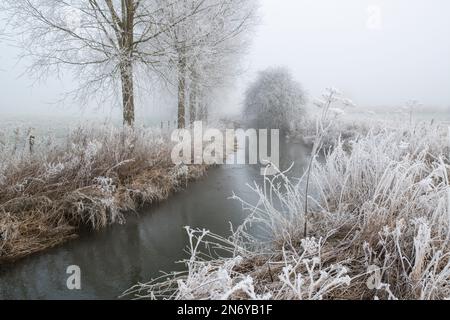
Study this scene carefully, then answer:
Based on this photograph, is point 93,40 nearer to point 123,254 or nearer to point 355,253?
point 123,254

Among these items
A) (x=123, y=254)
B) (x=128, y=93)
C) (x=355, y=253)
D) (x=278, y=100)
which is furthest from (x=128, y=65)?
(x=278, y=100)

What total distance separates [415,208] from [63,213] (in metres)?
4.40

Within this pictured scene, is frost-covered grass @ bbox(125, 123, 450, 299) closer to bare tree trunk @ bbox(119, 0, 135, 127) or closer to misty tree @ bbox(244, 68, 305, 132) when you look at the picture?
bare tree trunk @ bbox(119, 0, 135, 127)

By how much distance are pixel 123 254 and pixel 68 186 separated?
5.03 feet

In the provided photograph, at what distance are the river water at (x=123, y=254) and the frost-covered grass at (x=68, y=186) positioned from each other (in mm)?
251

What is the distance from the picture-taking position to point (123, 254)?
177 inches

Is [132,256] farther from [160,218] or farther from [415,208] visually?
[415,208]

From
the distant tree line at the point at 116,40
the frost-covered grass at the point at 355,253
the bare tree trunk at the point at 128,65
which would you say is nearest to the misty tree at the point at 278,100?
the distant tree line at the point at 116,40

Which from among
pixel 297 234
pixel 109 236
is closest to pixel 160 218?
pixel 109 236

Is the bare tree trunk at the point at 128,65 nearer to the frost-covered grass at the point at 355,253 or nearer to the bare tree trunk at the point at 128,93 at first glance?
the bare tree trunk at the point at 128,93

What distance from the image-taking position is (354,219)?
3375 mm

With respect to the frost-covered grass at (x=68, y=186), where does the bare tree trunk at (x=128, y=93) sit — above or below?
above

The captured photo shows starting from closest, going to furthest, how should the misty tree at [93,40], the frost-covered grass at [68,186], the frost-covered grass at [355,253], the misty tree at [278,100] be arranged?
the frost-covered grass at [355,253] < the frost-covered grass at [68,186] < the misty tree at [93,40] < the misty tree at [278,100]

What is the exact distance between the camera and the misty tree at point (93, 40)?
317 inches
